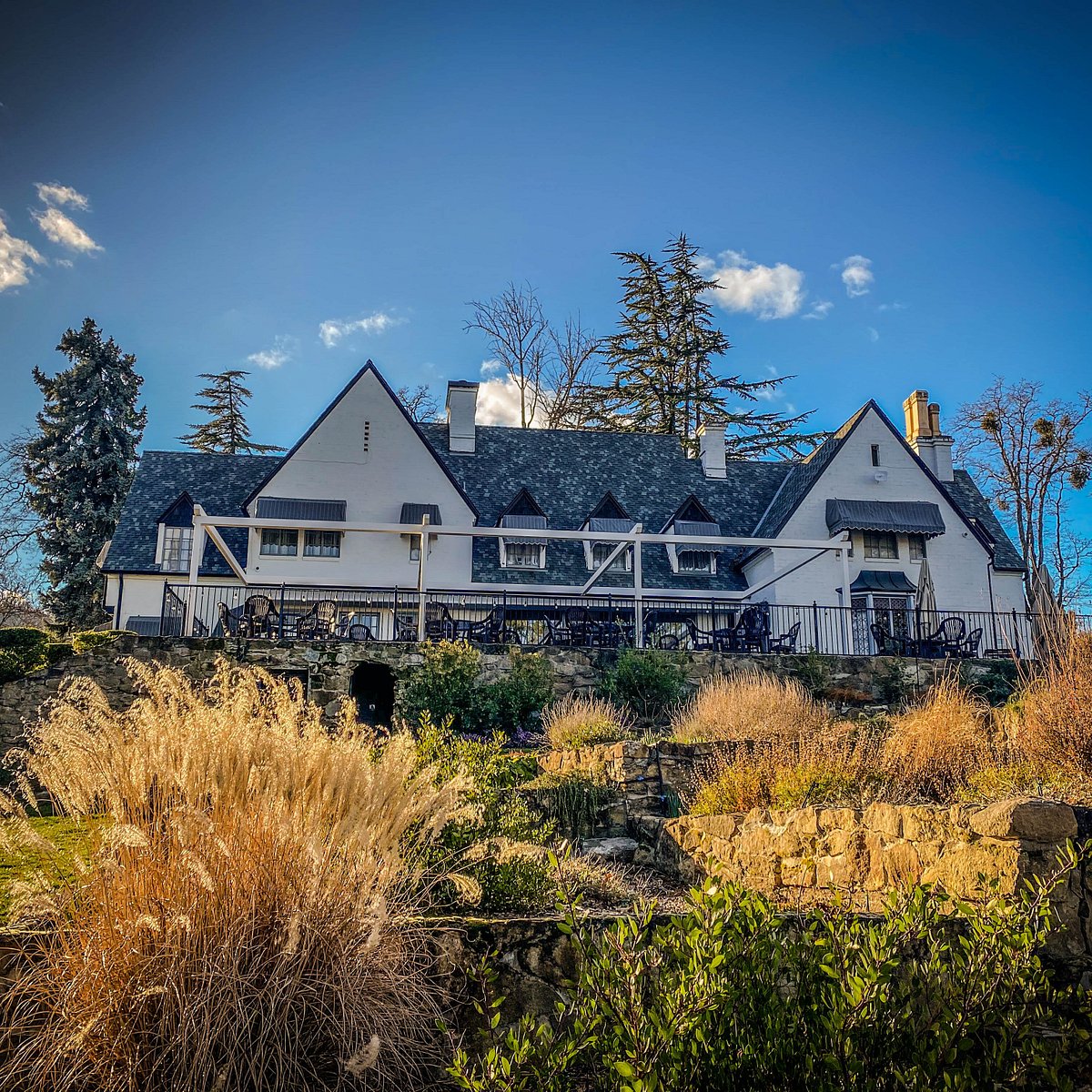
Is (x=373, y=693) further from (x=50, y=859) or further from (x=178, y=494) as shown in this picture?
(x=50, y=859)

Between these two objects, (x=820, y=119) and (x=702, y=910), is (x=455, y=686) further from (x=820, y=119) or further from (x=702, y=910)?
(x=702, y=910)

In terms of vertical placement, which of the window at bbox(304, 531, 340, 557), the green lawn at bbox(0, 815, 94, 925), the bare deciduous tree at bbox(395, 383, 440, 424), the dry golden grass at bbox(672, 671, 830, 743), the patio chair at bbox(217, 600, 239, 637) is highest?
the bare deciduous tree at bbox(395, 383, 440, 424)

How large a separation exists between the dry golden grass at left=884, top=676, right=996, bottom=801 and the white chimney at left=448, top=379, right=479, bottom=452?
20112 millimetres

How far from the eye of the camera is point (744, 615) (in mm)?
18094

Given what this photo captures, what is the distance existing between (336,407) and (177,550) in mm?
5636

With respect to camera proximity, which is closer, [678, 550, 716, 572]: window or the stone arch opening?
the stone arch opening

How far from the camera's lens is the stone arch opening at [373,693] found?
665 inches

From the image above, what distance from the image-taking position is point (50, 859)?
4371 millimetres

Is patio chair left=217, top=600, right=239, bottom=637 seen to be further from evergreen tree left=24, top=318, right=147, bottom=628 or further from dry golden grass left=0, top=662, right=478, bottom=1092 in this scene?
evergreen tree left=24, top=318, right=147, bottom=628

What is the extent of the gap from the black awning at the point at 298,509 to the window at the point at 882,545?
14.1 m

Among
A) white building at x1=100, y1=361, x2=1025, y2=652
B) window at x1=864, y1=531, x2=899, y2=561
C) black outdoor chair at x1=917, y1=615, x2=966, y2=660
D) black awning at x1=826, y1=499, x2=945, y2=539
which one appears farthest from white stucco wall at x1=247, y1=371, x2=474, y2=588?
black outdoor chair at x1=917, y1=615, x2=966, y2=660

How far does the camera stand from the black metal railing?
674 inches

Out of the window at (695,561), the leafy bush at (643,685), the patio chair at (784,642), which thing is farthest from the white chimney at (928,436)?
the leafy bush at (643,685)

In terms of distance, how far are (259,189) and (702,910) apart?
1381 centimetres
